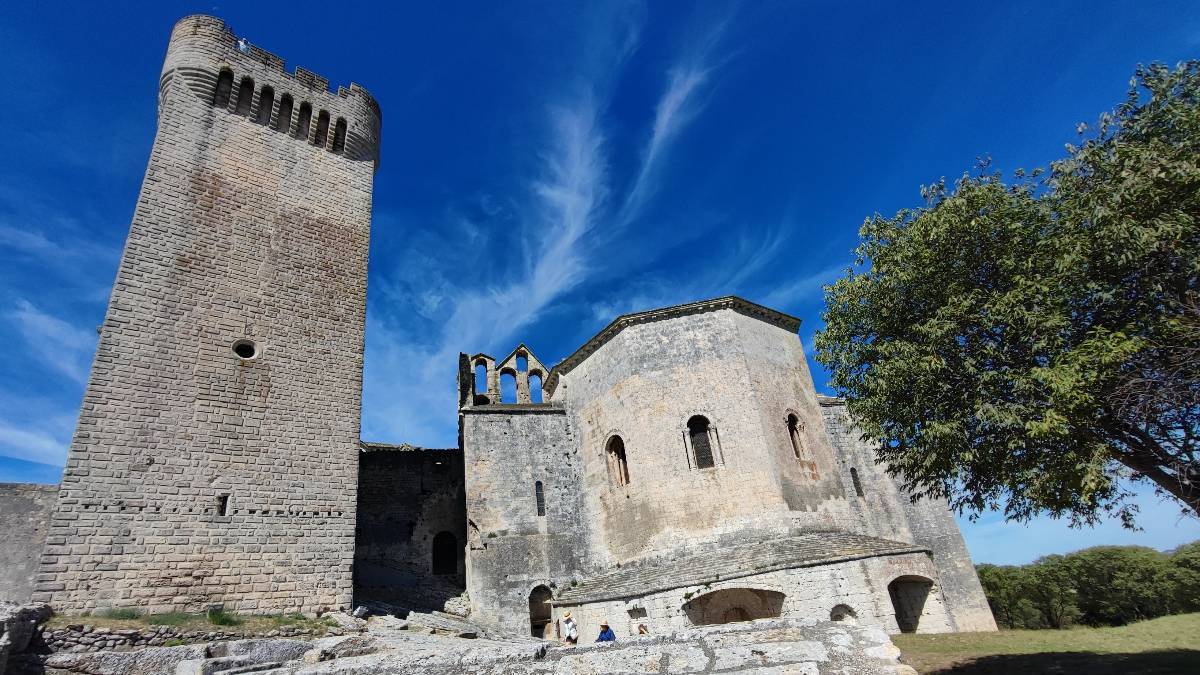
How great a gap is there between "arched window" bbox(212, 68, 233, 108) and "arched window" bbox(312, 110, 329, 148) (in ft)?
7.58

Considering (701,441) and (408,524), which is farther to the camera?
(408,524)

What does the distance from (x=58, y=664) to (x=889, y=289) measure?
583 inches

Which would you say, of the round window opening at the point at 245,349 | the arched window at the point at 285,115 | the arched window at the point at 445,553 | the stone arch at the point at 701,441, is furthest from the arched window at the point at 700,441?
the arched window at the point at 285,115

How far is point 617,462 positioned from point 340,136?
13315mm

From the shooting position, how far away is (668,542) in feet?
56.6

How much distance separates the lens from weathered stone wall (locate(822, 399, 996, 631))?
17.9 metres

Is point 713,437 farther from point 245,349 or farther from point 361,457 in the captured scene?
point 245,349

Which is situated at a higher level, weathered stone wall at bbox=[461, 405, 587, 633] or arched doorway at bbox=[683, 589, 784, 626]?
weathered stone wall at bbox=[461, 405, 587, 633]

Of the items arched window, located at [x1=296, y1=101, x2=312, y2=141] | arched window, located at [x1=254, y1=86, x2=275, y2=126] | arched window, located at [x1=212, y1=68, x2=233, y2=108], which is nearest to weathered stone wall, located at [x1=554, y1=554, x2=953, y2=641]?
arched window, located at [x1=296, y1=101, x2=312, y2=141]

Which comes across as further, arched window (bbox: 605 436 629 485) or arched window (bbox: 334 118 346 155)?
arched window (bbox: 605 436 629 485)

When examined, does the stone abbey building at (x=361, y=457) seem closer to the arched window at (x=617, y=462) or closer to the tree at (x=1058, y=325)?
the arched window at (x=617, y=462)

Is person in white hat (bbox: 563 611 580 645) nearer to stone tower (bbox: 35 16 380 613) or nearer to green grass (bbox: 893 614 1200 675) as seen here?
stone tower (bbox: 35 16 380 613)

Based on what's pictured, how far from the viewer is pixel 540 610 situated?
1814cm

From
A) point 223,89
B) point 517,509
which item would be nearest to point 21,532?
point 517,509
